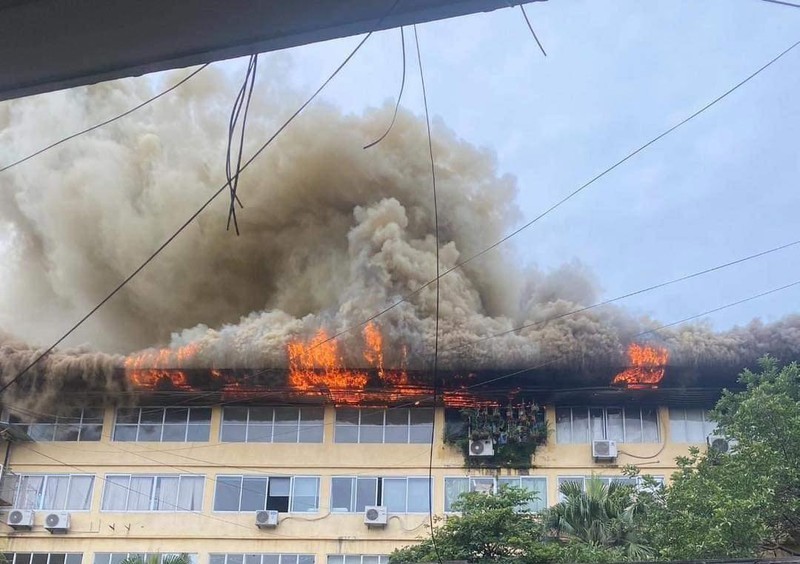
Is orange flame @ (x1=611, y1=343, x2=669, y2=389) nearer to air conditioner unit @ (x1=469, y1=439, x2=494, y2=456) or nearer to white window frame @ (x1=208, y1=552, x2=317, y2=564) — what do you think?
air conditioner unit @ (x1=469, y1=439, x2=494, y2=456)

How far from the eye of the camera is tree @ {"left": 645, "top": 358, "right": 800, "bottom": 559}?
11.9 meters

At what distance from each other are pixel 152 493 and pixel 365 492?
234 inches

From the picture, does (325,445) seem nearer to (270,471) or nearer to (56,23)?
(270,471)

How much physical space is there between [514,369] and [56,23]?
2399 cm

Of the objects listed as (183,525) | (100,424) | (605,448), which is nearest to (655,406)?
(605,448)

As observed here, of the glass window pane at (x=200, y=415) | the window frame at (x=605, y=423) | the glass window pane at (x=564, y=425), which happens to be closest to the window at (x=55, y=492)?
the glass window pane at (x=200, y=415)

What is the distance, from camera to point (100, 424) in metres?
24.6

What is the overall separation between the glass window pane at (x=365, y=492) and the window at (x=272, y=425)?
67.4 inches

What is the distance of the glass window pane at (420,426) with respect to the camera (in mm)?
23641

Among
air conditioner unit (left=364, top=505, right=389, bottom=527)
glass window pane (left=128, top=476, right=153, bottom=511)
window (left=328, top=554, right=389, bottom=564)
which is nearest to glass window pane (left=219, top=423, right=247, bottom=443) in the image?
glass window pane (left=128, top=476, right=153, bottom=511)

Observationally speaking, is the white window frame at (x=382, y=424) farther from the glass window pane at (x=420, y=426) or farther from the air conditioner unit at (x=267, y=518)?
the air conditioner unit at (x=267, y=518)

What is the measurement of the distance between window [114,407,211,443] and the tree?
1423 cm

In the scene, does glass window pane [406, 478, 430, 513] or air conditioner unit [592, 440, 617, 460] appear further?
glass window pane [406, 478, 430, 513]

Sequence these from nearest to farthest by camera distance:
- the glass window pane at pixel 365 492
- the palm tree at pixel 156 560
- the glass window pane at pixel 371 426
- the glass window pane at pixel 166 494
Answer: the palm tree at pixel 156 560, the glass window pane at pixel 365 492, the glass window pane at pixel 166 494, the glass window pane at pixel 371 426
